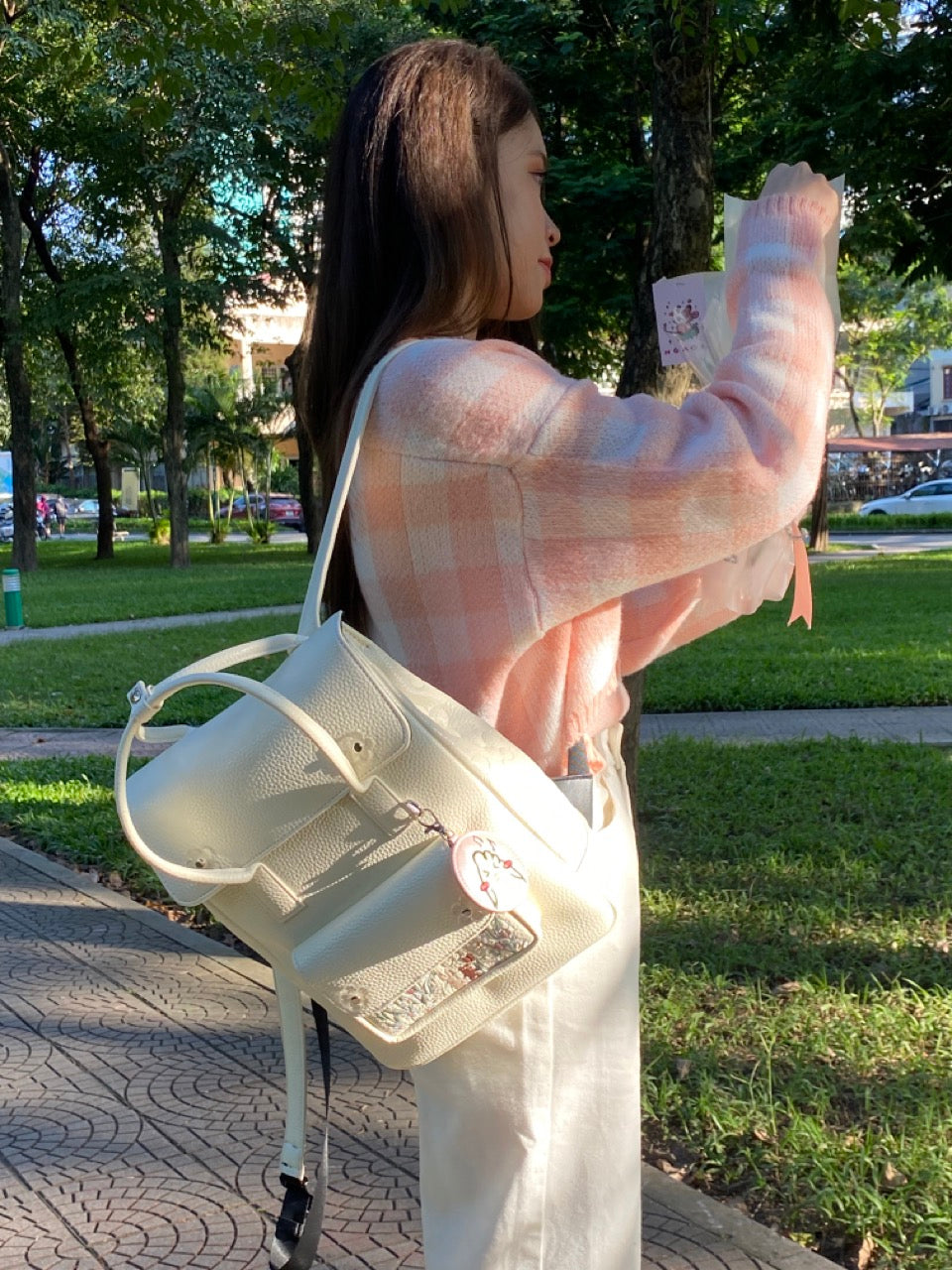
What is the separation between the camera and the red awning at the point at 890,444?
48.9m

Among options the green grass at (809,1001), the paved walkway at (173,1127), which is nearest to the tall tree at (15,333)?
the green grass at (809,1001)

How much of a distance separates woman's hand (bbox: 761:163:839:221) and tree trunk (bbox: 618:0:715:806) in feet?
10.5

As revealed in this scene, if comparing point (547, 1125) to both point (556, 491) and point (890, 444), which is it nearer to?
point (556, 491)

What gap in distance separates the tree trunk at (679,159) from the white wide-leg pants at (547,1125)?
3.37 m

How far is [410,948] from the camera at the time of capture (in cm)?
126

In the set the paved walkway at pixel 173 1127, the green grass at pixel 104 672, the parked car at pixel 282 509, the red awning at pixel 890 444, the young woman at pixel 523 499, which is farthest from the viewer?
the parked car at pixel 282 509

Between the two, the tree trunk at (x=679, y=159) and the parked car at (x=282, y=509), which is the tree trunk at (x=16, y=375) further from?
the parked car at (x=282, y=509)

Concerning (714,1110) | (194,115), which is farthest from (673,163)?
(194,115)

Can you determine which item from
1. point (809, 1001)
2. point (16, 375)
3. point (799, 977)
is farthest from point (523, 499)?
point (16, 375)

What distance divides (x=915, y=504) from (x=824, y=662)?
3157cm

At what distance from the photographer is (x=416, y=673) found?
1401 mm

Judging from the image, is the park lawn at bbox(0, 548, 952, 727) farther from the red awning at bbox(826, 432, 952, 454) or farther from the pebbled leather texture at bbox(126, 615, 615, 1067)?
the red awning at bbox(826, 432, 952, 454)

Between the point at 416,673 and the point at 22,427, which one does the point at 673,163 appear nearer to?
the point at 416,673

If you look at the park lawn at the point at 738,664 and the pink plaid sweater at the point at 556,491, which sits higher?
the pink plaid sweater at the point at 556,491
